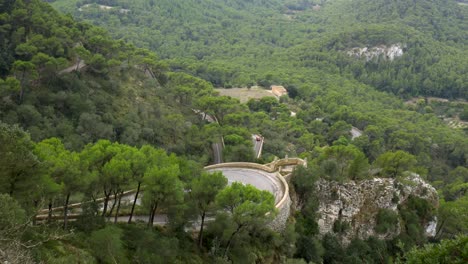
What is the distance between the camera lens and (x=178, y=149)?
38969mm

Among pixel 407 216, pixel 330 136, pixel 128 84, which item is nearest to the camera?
pixel 407 216

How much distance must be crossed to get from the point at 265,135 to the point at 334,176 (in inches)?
891

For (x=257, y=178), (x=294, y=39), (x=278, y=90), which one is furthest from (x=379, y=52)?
(x=257, y=178)

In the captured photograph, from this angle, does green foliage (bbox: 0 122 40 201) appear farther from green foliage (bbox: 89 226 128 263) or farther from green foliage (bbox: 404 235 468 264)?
green foliage (bbox: 404 235 468 264)

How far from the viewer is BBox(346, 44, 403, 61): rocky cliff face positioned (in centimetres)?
12150

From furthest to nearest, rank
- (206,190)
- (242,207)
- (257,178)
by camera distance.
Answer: (257,178), (206,190), (242,207)

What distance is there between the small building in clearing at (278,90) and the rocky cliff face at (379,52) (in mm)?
45418

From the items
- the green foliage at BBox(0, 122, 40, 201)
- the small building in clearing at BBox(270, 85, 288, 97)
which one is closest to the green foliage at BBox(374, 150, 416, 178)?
the green foliage at BBox(0, 122, 40, 201)

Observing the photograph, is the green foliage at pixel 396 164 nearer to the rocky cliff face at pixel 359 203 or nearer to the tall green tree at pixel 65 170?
the rocky cliff face at pixel 359 203

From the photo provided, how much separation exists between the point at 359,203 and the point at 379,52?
10088cm

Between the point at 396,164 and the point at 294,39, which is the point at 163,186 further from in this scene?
the point at 294,39

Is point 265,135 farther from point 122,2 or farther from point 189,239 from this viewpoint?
point 122,2

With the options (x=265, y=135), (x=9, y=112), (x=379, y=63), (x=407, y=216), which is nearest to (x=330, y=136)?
(x=265, y=135)

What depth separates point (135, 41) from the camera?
339ft
